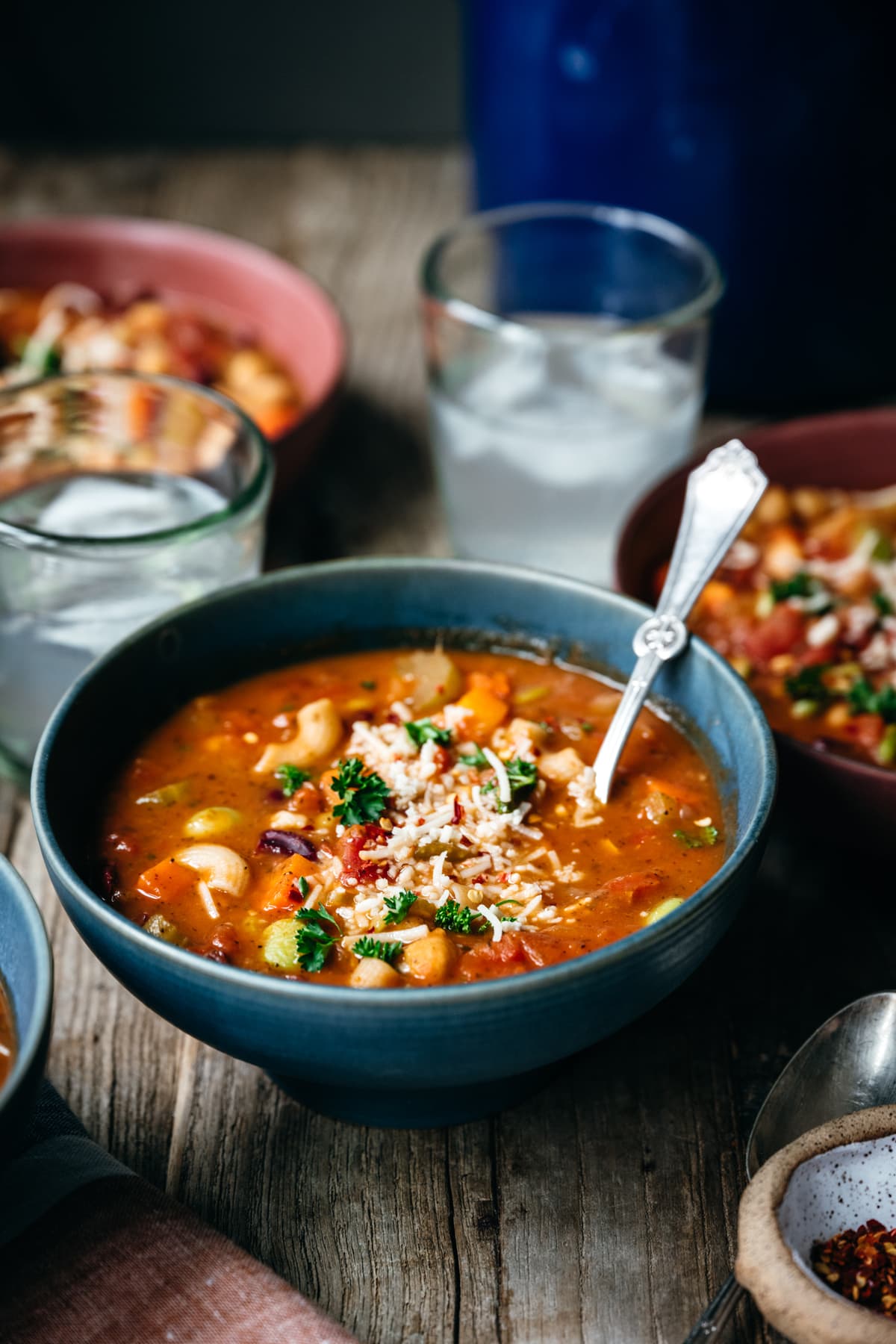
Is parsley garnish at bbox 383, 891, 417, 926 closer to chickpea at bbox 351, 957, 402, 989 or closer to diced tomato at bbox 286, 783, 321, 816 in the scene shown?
chickpea at bbox 351, 957, 402, 989

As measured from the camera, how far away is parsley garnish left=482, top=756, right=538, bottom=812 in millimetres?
2172

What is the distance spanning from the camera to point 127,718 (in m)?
2.32

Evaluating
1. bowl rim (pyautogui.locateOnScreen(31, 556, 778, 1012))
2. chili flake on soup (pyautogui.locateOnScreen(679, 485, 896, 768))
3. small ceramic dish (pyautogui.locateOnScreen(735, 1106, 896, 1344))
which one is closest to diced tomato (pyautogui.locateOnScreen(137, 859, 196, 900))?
bowl rim (pyautogui.locateOnScreen(31, 556, 778, 1012))

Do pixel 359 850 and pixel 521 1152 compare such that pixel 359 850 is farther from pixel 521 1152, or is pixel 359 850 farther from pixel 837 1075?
pixel 837 1075

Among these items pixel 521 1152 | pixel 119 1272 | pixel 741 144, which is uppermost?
pixel 741 144

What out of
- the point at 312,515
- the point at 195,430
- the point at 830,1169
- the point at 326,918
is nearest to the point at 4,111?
the point at 312,515

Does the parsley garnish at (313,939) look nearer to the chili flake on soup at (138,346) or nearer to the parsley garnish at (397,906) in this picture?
the parsley garnish at (397,906)

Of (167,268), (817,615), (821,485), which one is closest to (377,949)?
(817,615)

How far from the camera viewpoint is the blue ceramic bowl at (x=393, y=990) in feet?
5.65

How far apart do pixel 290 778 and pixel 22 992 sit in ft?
1.91

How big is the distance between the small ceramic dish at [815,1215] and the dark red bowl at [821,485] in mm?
511

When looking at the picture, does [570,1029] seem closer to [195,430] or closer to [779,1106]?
[779,1106]

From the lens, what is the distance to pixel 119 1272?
1.83 metres

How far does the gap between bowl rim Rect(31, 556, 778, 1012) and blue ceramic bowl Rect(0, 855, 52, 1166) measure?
2.6 inches
